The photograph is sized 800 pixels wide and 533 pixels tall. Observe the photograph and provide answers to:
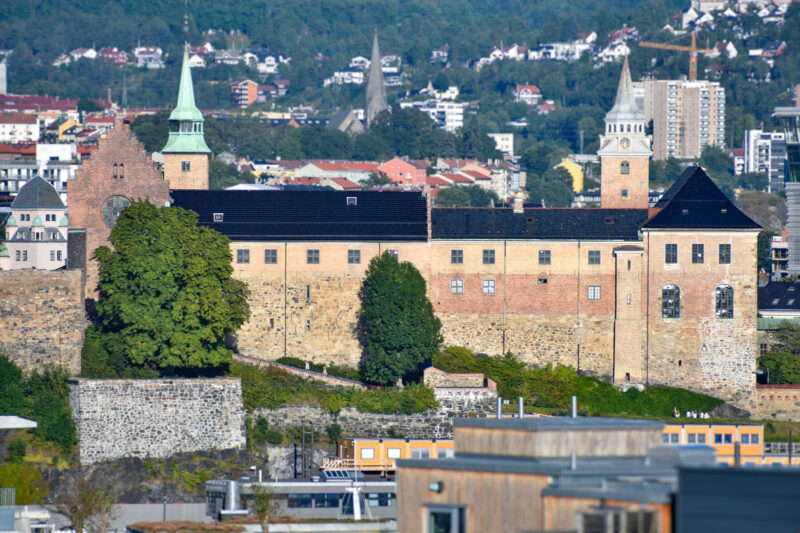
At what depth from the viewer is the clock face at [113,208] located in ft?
231

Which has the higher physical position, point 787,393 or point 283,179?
point 283,179

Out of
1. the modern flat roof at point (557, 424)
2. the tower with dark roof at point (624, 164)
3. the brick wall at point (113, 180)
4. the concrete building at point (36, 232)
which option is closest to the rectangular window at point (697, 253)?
the tower with dark roof at point (624, 164)

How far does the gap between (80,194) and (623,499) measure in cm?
4766

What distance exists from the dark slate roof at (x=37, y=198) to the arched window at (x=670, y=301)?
2806 centimetres

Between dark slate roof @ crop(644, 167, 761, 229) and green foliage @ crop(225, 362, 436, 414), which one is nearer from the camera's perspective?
green foliage @ crop(225, 362, 436, 414)

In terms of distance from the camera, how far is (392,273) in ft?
225

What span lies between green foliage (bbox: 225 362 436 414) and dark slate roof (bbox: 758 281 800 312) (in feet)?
88.9

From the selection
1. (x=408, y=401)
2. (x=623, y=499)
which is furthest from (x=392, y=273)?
(x=623, y=499)

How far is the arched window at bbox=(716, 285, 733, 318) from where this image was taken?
69.8 meters

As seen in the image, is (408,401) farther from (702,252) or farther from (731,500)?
(731,500)

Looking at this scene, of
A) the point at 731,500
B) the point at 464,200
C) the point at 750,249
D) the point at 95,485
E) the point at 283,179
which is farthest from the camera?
the point at 283,179

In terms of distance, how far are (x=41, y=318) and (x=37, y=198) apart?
2226 cm

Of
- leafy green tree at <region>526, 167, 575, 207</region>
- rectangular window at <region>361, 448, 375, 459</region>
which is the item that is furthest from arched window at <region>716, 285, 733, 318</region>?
leafy green tree at <region>526, 167, 575, 207</region>

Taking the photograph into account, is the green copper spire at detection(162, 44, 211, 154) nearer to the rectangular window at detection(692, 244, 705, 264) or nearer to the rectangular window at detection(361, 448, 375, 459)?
the rectangular window at detection(361, 448, 375, 459)
